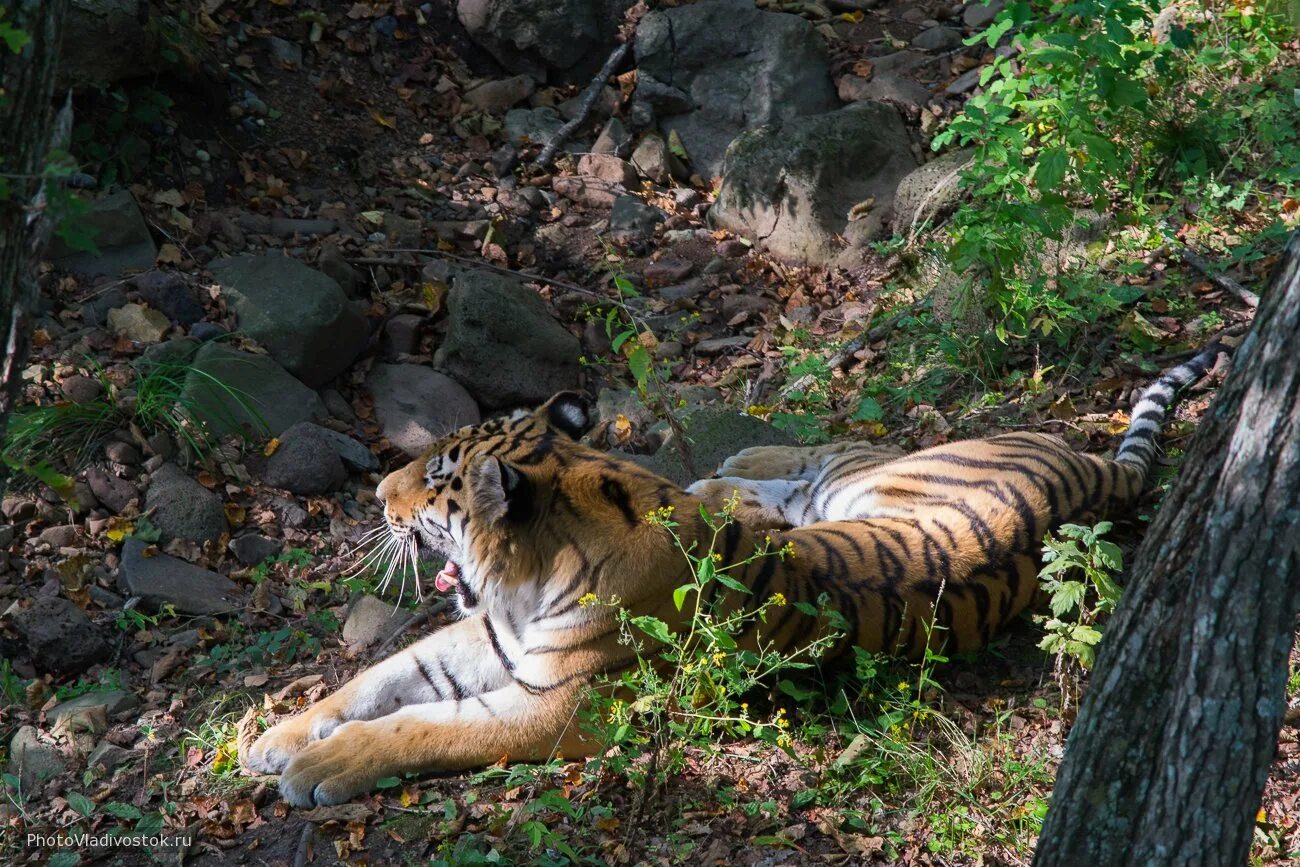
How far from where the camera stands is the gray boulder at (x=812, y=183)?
741 cm

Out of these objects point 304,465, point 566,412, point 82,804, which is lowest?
point 82,804

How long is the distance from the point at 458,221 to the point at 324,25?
1896mm

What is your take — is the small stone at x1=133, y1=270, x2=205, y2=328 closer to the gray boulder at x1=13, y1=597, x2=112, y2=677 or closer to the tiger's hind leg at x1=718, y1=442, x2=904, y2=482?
the gray boulder at x1=13, y1=597, x2=112, y2=677

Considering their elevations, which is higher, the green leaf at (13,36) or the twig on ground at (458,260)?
the green leaf at (13,36)

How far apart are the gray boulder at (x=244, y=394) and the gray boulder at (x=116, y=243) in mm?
847

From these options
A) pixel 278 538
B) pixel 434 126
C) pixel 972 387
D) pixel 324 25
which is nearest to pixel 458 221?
pixel 434 126

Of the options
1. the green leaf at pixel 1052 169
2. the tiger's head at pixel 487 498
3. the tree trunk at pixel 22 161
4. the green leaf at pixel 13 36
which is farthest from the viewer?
the green leaf at pixel 1052 169

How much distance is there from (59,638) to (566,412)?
2047 millimetres

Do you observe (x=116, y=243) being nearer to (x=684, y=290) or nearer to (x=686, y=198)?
(x=684, y=290)

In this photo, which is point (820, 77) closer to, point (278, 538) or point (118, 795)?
point (278, 538)

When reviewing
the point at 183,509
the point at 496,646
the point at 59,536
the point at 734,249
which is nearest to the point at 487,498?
the point at 496,646

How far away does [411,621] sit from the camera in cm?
440

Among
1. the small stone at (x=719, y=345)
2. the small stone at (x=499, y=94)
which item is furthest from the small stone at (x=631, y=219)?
the small stone at (x=499, y=94)

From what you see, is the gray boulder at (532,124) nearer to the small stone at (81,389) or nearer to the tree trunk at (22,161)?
the small stone at (81,389)
